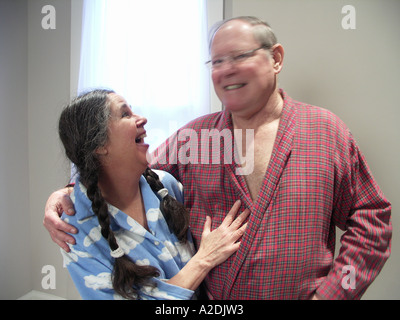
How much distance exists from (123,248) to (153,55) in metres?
1.11

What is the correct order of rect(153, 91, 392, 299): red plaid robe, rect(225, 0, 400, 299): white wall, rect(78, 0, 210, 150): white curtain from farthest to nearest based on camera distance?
1. rect(78, 0, 210, 150): white curtain
2. rect(225, 0, 400, 299): white wall
3. rect(153, 91, 392, 299): red plaid robe

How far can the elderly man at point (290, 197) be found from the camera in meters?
0.88

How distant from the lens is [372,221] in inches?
35.2

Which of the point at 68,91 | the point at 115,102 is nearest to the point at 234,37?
the point at 115,102

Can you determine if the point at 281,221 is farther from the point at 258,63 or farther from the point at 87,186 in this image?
the point at 87,186

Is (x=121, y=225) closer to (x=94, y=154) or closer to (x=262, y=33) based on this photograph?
(x=94, y=154)

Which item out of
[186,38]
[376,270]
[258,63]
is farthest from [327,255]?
[186,38]

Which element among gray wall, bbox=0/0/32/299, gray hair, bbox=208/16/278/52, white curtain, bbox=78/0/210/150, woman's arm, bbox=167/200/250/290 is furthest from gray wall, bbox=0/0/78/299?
gray hair, bbox=208/16/278/52

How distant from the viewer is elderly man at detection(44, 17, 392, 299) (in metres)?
0.88

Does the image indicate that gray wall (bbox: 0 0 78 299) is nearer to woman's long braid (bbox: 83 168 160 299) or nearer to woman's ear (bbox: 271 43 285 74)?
woman's long braid (bbox: 83 168 160 299)

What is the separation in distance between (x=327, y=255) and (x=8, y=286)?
2018 mm

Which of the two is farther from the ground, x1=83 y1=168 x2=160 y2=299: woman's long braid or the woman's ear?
the woman's ear

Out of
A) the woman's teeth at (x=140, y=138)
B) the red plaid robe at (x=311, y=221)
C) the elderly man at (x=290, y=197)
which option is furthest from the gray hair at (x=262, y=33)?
the woman's teeth at (x=140, y=138)

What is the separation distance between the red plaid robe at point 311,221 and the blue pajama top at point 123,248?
0.63 ft
